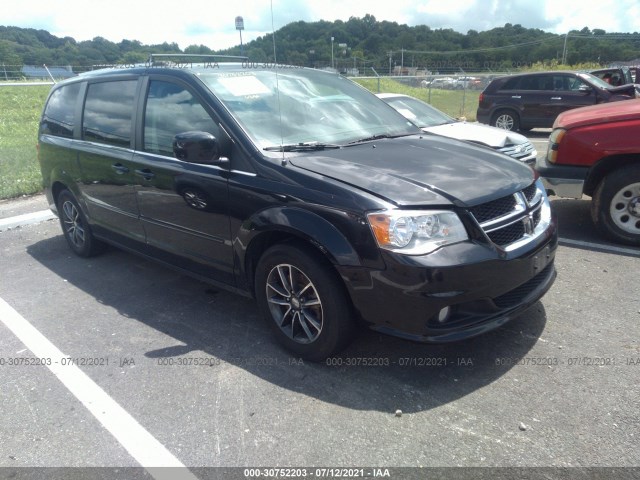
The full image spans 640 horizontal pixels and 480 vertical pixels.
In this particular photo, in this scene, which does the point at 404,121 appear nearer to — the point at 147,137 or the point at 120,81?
the point at 147,137

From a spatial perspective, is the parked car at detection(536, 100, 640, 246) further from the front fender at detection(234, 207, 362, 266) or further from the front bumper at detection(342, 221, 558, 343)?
the front fender at detection(234, 207, 362, 266)

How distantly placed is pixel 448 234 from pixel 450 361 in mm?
904

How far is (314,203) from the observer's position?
3.08 m

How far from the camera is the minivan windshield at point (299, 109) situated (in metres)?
3.68

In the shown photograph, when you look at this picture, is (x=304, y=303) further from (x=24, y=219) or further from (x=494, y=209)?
(x=24, y=219)

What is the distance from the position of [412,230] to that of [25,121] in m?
18.9

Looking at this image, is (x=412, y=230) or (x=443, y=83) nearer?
(x=412, y=230)

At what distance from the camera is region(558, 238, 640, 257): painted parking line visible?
16.4 ft

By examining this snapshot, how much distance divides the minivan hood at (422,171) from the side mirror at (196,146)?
1.79ft

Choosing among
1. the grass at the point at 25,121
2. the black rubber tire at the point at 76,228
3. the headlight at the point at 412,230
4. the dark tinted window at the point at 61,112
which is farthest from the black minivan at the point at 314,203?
the grass at the point at 25,121

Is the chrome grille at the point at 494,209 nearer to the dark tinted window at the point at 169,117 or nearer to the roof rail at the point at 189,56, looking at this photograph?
the dark tinted window at the point at 169,117

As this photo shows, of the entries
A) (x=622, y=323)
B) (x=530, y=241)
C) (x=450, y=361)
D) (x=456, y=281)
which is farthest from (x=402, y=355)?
(x=622, y=323)

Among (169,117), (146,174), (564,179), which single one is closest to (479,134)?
(564,179)

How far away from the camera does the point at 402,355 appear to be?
3438 mm
